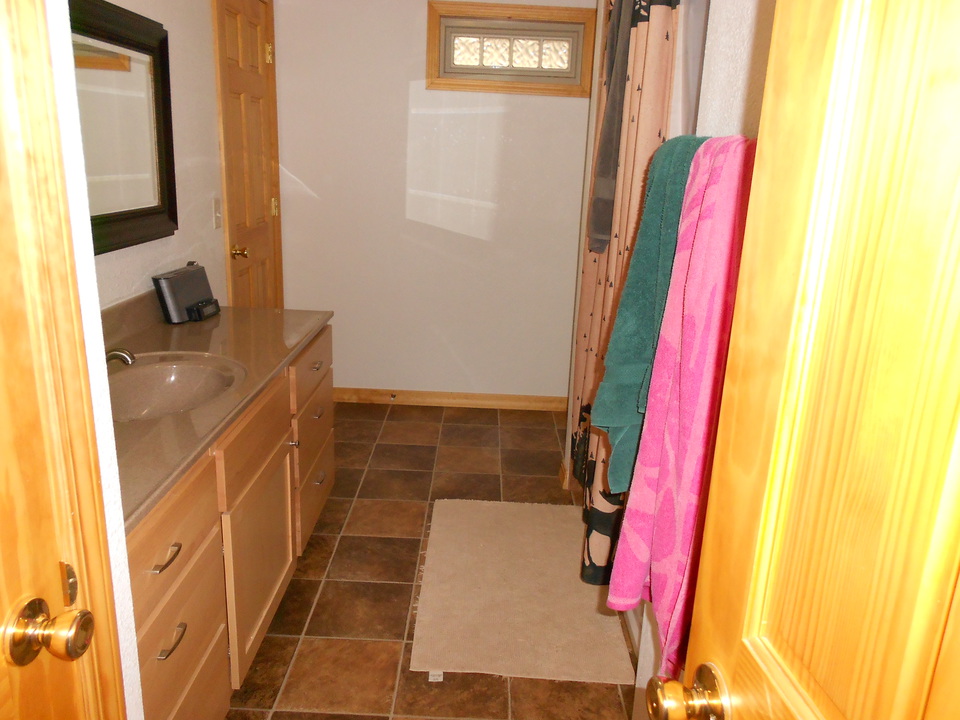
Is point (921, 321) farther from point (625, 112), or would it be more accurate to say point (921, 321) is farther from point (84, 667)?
point (625, 112)

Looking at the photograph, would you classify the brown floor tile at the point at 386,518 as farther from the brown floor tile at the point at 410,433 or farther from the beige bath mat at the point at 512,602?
the brown floor tile at the point at 410,433

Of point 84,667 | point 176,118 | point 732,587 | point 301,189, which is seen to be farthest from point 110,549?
point 301,189

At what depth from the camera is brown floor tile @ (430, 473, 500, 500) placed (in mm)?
3068

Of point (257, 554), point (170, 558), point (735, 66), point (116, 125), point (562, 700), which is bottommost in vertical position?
point (562, 700)

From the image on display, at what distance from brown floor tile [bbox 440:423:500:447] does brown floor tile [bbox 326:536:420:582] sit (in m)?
0.97

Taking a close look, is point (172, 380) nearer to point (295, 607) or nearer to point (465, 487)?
point (295, 607)

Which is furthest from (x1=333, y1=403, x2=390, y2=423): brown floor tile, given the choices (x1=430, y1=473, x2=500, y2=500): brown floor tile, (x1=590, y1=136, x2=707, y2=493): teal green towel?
(x1=590, y1=136, x2=707, y2=493): teal green towel

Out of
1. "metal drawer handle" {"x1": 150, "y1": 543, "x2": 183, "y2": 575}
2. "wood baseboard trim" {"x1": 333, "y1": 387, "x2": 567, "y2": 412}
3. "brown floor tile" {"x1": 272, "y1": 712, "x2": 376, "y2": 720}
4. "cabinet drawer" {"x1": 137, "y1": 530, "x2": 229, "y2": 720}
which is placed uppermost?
"metal drawer handle" {"x1": 150, "y1": 543, "x2": 183, "y2": 575}

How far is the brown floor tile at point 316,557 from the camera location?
245 cm

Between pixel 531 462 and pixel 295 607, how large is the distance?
4.84ft

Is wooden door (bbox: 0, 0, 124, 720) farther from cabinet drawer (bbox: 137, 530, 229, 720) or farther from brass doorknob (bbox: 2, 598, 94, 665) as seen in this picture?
cabinet drawer (bbox: 137, 530, 229, 720)

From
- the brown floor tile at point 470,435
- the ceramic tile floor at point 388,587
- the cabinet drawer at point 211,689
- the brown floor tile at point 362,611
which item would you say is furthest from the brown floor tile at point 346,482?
the cabinet drawer at point 211,689

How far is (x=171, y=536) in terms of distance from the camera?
4.45 ft

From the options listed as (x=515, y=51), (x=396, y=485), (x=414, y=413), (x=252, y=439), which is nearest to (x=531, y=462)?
(x=396, y=485)
